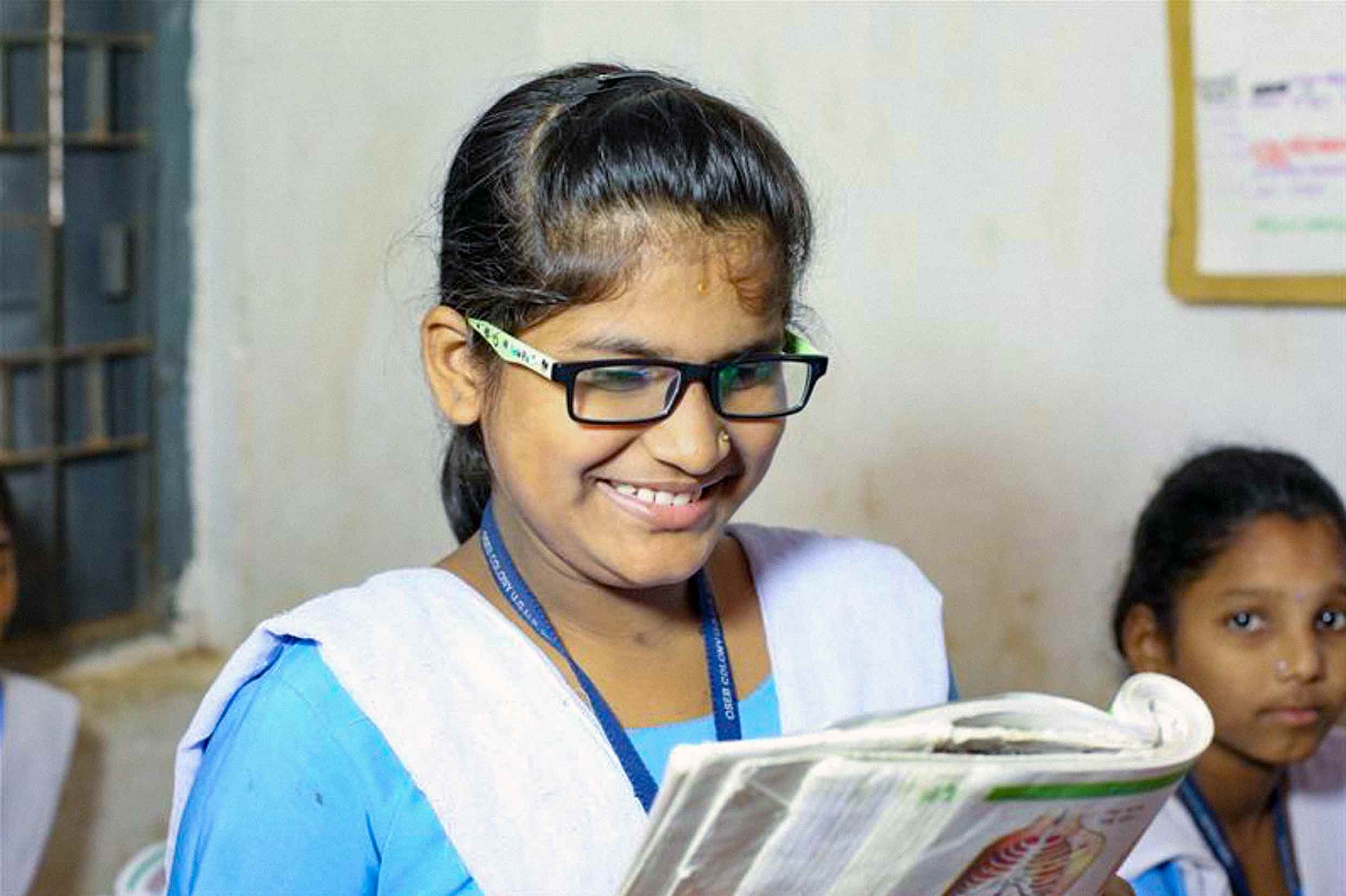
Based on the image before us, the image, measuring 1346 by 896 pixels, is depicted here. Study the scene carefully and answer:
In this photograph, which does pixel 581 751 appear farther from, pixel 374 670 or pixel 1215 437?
pixel 1215 437

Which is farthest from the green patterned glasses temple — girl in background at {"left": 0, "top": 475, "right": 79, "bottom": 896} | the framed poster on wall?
girl in background at {"left": 0, "top": 475, "right": 79, "bottom": 896}

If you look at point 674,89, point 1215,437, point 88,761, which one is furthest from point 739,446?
point 88,761

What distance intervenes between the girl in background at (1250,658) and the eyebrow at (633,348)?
3.32 ft

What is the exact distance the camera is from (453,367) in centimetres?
150

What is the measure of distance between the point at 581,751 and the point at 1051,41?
59.1 inches

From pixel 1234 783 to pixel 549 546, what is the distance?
1.13 metres

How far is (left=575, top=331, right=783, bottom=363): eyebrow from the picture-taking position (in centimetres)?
134

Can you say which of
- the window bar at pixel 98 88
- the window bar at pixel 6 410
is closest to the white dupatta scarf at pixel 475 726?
the window bar at pixel 6 410

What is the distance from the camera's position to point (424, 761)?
1.36 metres

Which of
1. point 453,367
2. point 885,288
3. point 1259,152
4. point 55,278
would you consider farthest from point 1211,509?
point 55,278

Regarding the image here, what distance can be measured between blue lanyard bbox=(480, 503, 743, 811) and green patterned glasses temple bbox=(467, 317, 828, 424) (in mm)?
204

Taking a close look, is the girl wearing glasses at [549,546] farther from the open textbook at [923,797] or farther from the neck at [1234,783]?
the neck at [1234,783]

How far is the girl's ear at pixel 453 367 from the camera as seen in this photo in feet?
4.85

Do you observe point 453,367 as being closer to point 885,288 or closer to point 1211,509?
point 1211,509
